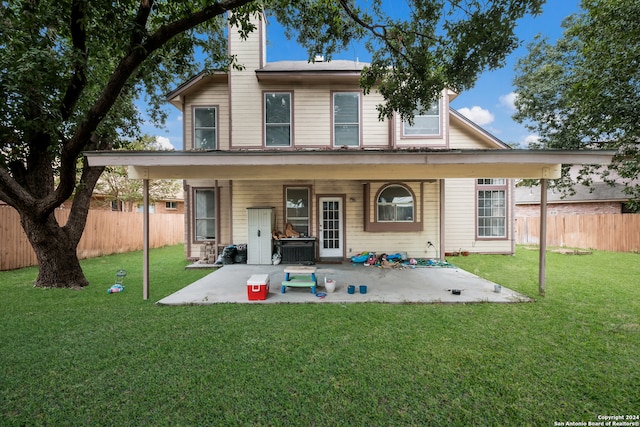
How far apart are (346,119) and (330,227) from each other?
359cm

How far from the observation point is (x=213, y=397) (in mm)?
2236

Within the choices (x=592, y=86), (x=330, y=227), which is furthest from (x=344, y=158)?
(x=592, y=86)

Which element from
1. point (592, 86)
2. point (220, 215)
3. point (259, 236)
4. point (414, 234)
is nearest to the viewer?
point (592, 86)

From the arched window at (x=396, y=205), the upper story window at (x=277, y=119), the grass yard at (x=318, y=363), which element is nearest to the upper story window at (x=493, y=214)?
the arched window at (x=396, y=205)

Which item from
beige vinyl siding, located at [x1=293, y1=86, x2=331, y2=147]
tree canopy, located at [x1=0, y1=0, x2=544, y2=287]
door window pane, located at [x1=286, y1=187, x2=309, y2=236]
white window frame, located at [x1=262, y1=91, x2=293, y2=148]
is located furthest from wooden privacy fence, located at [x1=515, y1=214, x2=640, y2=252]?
white window frame, located at [x1=262, y1=91, x2=293, y2=148]

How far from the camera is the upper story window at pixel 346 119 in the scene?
8477 millimetres

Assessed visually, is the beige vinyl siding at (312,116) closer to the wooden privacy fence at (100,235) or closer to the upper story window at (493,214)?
the upper story window at (493,214)

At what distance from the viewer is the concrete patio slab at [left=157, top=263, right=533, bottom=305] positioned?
472cm

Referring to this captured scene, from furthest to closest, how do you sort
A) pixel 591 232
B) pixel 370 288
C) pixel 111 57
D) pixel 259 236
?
pixel 591 232
pixel 259 236
pixel 111 57
pixel 370 288

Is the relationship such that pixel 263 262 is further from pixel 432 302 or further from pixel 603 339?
pixel 603 339

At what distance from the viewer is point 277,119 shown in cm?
850

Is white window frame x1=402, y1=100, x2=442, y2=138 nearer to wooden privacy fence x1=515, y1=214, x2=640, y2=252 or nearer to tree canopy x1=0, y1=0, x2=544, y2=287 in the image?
tree canopy x1=0, y1=0, x2=544, y2=287

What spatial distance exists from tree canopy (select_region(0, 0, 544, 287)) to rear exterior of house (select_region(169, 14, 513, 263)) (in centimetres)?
195

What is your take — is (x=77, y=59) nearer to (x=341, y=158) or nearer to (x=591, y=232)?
(x=341, y=158)
